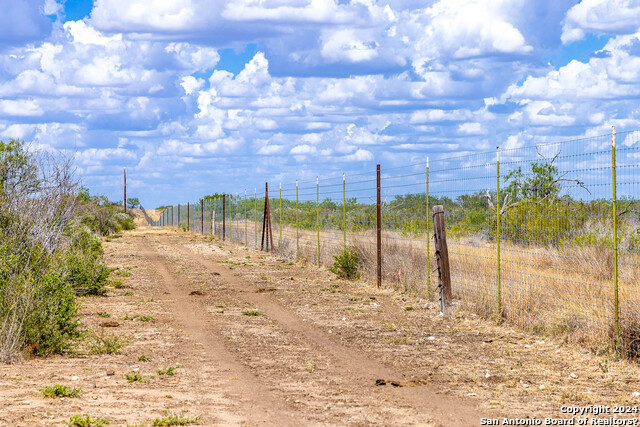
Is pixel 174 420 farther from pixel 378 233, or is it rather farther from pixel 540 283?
pixel 378 233

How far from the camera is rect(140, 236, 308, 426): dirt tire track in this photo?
6.90 metres

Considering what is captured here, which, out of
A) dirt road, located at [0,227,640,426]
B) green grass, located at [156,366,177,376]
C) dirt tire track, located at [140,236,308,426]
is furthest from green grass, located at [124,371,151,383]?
dirt tire track, located at [140,236,308,426]

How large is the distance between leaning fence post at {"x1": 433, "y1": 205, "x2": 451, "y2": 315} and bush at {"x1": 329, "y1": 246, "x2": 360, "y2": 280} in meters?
5.57

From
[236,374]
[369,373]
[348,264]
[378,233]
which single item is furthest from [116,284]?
[369,373]

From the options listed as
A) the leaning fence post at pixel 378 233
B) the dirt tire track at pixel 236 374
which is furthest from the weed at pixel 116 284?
the leaning fence post at pixel 378 233

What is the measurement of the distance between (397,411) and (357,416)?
43cm

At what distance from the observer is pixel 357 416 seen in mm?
6887

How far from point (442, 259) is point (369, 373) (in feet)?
15.7

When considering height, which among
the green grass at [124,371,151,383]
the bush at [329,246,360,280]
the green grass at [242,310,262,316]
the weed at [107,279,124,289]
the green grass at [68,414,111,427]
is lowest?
the green grass at [242,310,262,316]

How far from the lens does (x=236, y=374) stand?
8.80 meters

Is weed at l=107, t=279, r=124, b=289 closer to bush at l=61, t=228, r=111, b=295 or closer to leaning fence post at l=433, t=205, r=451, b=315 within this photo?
bush at l=61, t=228, r=111, b=295

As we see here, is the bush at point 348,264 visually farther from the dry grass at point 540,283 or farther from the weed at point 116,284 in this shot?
the weed at point 116,284

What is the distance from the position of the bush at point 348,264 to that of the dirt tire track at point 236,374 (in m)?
4.15

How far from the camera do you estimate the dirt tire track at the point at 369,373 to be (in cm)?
702
